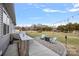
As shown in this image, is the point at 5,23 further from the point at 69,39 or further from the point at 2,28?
the point at 69,39

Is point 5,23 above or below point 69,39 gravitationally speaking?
above

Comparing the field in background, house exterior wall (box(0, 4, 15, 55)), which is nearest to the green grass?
the field in background

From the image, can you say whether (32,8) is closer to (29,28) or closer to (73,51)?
(29,28)

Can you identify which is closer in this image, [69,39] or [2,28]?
→ [2,28]

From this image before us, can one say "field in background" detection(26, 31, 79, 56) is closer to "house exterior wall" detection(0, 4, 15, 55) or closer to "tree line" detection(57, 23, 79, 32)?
"tree line" detection(57, 23, 79, 32)

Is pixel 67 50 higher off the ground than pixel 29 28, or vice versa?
pixel 29 28

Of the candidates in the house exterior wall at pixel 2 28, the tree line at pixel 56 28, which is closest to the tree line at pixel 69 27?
the tree line at pixel 56 28

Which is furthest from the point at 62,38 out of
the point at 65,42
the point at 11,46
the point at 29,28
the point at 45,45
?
the point at 11,46

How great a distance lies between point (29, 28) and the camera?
11.6 ft

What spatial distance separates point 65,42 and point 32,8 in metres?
0.83

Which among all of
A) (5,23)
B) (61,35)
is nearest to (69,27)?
(61,35)

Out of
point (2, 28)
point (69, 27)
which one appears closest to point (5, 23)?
point (2, 28)

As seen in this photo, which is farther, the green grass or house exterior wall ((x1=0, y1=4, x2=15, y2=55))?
the green grass

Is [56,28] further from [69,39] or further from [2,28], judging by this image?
[2,28]
